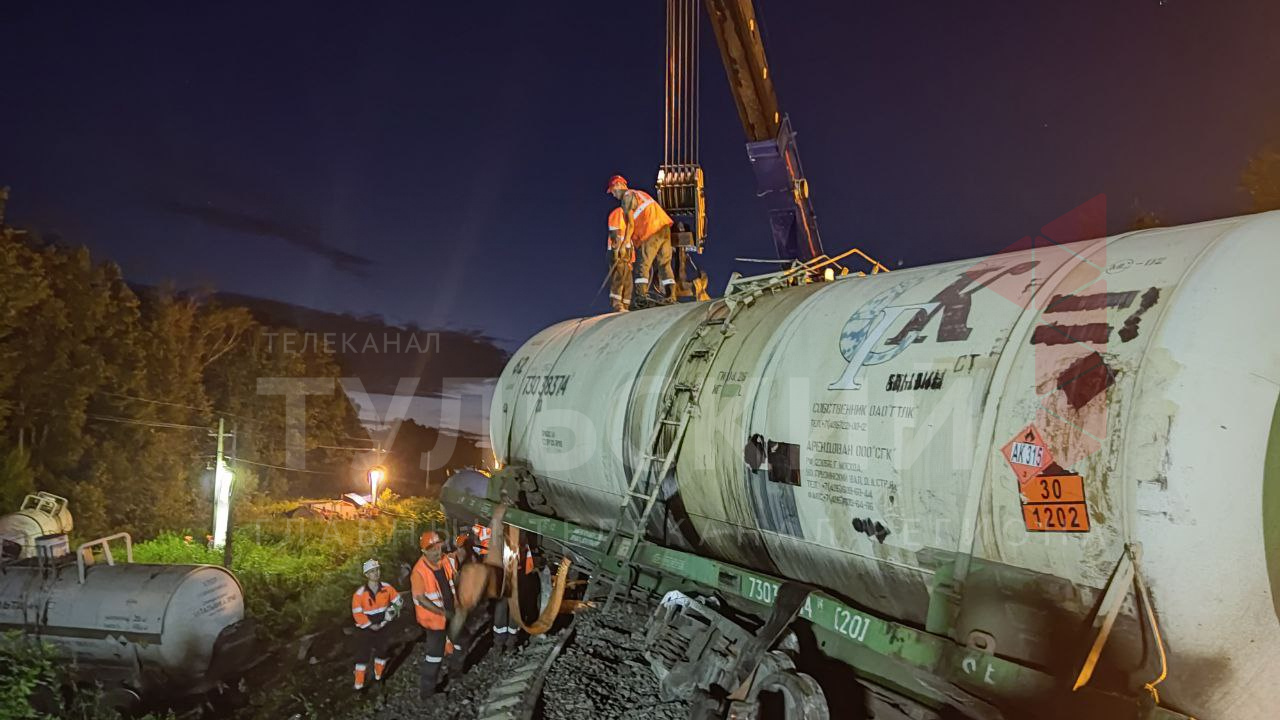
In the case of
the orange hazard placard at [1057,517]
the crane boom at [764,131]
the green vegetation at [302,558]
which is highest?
→ the crane boom at [764,131]

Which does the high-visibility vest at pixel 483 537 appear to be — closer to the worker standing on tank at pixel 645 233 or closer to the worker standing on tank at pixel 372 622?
the worker standing on tank at pixel 372 622

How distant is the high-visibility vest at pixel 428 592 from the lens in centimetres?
805

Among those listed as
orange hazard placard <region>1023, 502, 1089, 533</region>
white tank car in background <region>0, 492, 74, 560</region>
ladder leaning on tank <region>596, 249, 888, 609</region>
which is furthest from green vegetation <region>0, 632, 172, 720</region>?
orange hazard placard <region>1023, 502, 1089, 533</region>

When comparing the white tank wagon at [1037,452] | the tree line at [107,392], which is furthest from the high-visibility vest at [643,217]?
the tree line at [107,392]

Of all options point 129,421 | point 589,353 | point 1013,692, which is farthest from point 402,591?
point 129,421

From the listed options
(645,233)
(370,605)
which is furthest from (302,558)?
(645,233)

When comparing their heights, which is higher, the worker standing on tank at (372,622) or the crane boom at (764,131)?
the crane boom at (764,131)

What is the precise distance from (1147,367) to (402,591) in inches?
476

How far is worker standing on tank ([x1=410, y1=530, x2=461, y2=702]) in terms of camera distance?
7.97m

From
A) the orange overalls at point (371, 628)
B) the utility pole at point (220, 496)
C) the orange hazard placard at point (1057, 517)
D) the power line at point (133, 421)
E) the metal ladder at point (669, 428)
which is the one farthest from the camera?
the power line at point (133, 421)

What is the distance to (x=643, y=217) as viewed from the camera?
406 inches

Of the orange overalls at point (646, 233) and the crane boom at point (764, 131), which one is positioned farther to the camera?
the crane boom at point (764, 131)

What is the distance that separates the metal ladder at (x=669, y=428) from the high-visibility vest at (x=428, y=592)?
2.52 meters

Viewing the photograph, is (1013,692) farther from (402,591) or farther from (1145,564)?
(402,591)
